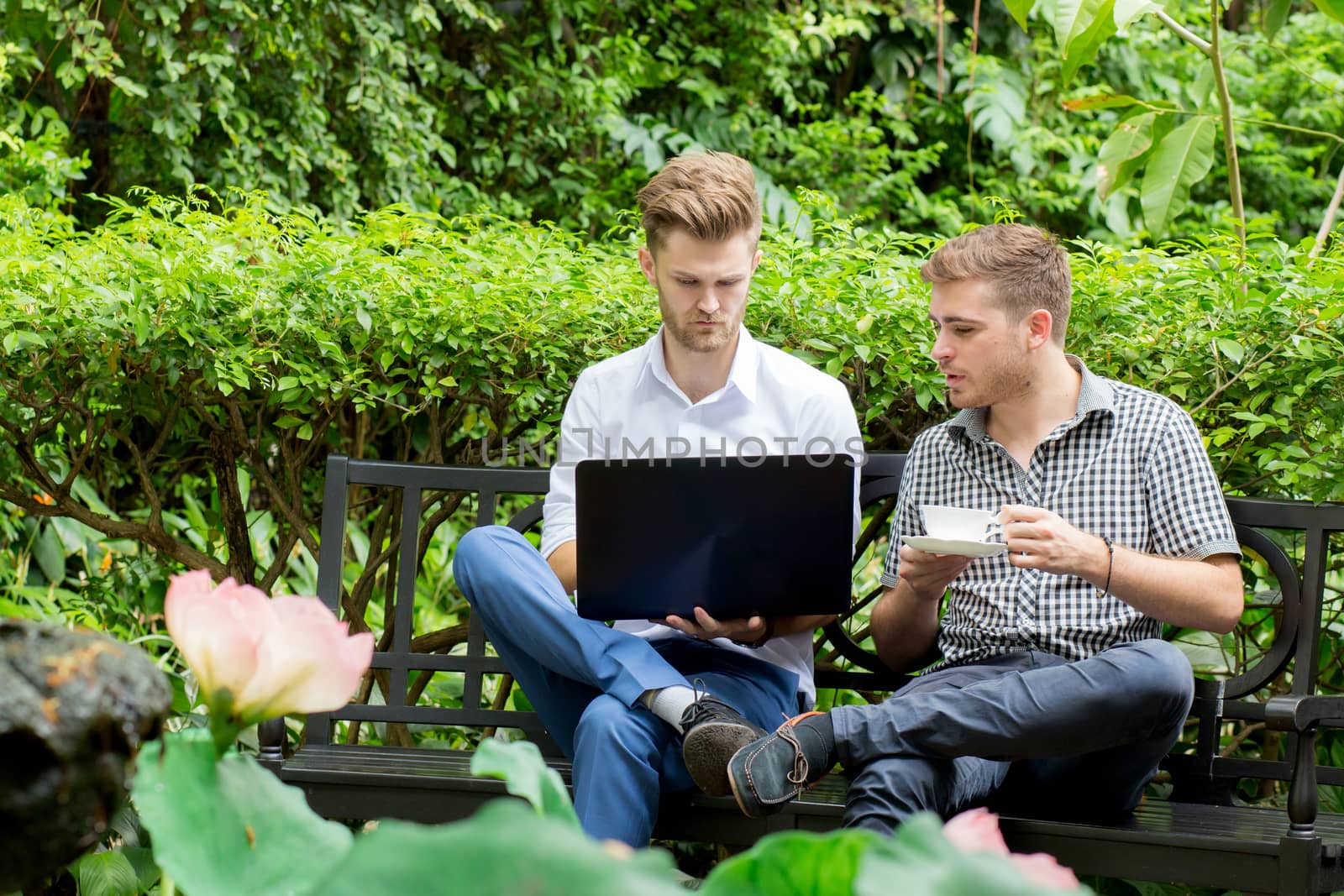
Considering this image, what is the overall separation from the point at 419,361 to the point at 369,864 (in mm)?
2737

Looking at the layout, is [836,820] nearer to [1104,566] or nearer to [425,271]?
[1104,566]

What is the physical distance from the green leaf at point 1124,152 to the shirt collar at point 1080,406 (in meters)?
1.08

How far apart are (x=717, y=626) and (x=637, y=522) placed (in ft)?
0.86

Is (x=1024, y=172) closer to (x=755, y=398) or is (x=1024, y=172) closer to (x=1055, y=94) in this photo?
(x=1055, y=94)

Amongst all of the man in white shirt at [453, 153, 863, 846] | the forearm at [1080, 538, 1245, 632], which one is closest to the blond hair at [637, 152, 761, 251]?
the man in white shirt at [453, 153, 863, 846]

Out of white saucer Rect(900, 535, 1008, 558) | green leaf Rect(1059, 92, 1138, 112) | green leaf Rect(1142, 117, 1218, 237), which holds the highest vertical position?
green leaf Rect(1059, 92, 1138, 112)

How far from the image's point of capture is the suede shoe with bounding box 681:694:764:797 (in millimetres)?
2307

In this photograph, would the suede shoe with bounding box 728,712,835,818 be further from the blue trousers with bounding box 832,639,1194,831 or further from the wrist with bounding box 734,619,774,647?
the wrist with bounding box 734,619,774,647

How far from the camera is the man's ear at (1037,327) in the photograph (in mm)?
2770

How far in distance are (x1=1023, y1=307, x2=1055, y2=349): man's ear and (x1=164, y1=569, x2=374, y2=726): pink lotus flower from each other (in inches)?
91.1

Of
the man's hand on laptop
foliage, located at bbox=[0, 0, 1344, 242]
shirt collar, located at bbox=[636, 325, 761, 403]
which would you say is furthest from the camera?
foliage, located at bbox=[0, 0, 1344, 242]

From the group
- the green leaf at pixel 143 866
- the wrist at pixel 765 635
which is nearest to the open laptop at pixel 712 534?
the wrist at pixel 765 635

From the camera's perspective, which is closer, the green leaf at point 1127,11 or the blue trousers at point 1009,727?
the blue trousers at point 1009,727

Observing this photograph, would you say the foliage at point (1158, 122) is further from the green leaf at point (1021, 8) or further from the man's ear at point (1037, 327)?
the man's ear at point (1037, 327)
